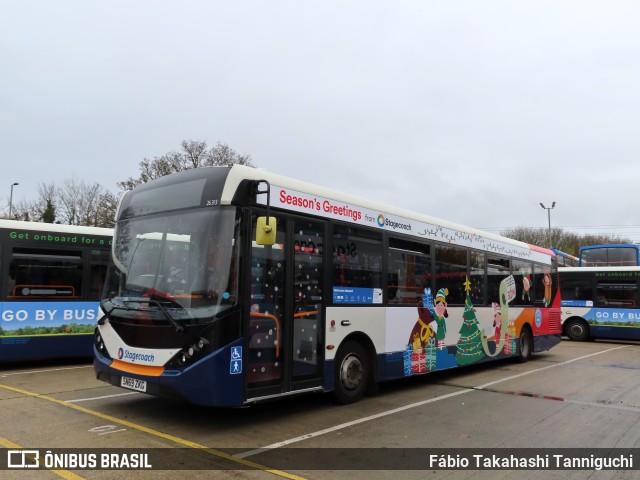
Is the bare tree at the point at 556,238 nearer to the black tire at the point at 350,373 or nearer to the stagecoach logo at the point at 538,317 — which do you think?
the stagecoach logo at the point at 538,317

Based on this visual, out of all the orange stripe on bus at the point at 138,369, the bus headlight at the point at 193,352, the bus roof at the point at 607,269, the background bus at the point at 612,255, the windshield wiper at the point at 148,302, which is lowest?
the orange stripe on bus at the point at 138,369

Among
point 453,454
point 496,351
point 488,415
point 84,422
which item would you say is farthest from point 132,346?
point 496,351

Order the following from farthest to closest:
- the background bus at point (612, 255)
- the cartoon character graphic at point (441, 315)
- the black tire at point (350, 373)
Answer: the background bus at point (612, 255) < the cartoon character graphic at point (441, 315) < the black tire at point (350, 373)

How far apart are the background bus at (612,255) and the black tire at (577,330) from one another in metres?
5.53

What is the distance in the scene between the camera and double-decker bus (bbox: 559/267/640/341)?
19578 mm

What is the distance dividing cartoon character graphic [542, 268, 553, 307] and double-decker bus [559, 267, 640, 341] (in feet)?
23.9

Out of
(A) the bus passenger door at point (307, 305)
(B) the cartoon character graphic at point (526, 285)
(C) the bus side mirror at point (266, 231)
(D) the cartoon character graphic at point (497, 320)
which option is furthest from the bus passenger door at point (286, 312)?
(B) the cartoon character graphic at point (526, 285)

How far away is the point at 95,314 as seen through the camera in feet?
36.9

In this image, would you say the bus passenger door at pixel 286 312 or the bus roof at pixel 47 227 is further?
the bus roof at pixel 47 227

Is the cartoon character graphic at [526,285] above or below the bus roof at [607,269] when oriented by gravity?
below

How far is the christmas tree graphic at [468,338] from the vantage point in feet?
33.9

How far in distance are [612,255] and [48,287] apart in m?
25.0

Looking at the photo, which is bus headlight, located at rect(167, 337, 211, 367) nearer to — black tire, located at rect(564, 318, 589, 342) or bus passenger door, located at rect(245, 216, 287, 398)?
bus passenger door, located at rect(245, 216, 287, 398)

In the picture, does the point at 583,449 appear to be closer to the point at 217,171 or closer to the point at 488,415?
the point at 488,415
